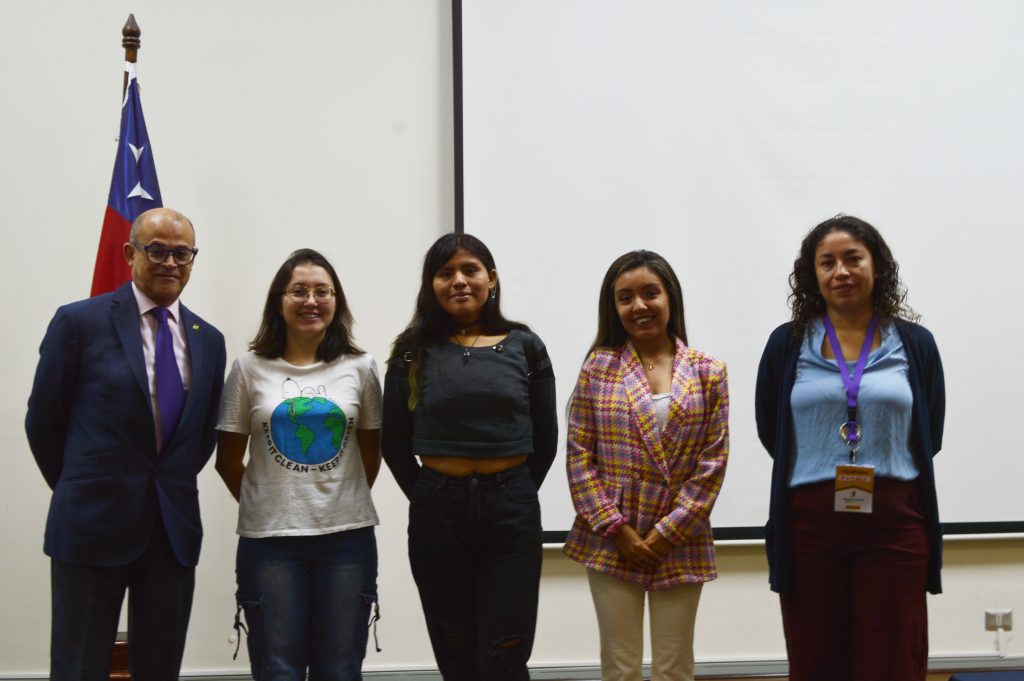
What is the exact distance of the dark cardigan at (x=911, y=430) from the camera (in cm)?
220

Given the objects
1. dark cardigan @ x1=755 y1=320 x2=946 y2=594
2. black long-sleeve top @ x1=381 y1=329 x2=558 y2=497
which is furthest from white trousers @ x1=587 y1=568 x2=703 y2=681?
black long-sleeve top @ x1=381 y1=329 x2=558 y2=497

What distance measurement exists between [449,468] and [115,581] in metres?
0.92

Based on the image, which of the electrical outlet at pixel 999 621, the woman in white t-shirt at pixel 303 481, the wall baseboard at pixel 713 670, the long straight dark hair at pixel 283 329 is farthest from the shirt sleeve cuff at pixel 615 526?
the electrical outlet at pixel 999 621

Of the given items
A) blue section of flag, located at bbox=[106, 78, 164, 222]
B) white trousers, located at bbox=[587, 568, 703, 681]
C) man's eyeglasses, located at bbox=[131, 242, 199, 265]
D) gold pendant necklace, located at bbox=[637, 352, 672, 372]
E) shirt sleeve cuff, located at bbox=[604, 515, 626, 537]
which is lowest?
white trousers, located at bbox=[587, 568, 703, 681]

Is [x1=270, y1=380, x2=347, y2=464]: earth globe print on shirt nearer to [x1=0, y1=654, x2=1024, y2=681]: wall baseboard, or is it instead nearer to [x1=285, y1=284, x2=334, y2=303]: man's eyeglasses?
[x1=285, y1=284, x2=334, y2=303]: man's eyeglasses

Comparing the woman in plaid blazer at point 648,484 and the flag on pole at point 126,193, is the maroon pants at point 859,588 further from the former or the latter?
the flag on pole at point 126,193

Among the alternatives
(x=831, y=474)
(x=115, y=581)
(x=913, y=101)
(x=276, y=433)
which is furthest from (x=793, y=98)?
(x=115, y=581)

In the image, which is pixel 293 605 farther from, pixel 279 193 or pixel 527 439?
pixel 279 193

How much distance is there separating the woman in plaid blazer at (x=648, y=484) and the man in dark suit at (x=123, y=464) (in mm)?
1089

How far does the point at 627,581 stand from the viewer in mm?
2285

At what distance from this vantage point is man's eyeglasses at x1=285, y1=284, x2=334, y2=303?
8.00 ft

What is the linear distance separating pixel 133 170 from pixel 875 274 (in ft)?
8.75

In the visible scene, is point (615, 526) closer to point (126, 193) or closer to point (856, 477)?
point (856, 477)

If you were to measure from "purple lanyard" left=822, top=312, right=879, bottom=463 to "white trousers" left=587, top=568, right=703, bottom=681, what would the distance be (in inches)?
22.2
